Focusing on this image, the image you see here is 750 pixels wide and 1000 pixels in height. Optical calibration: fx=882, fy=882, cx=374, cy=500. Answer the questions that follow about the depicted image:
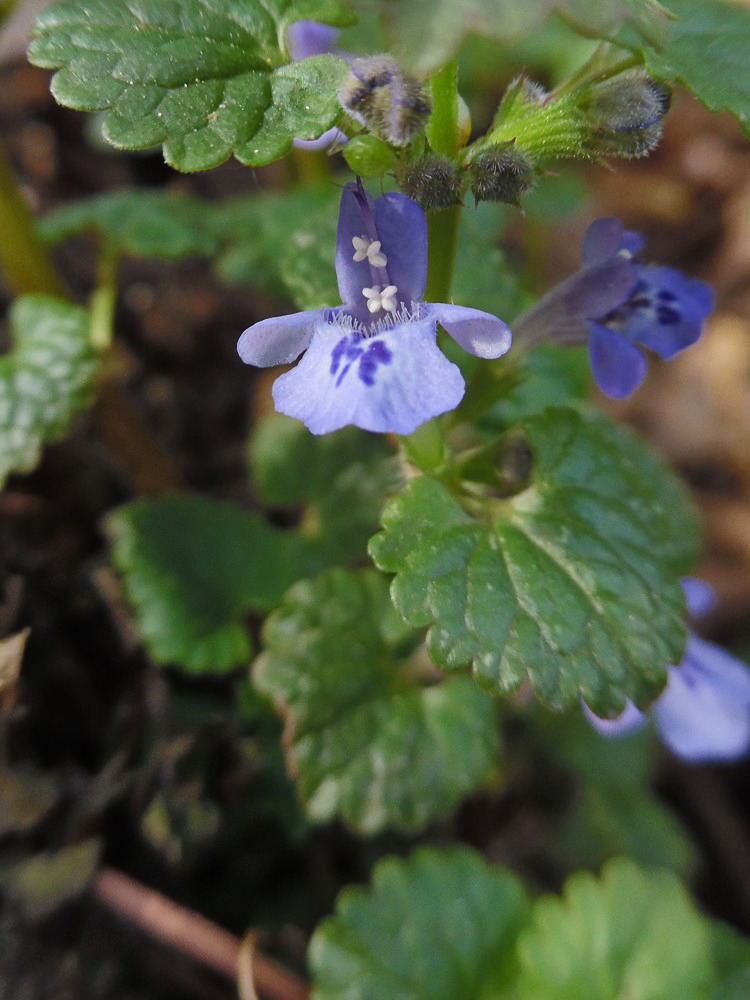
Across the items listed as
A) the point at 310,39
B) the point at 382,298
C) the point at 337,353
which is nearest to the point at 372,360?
the point at 337,353

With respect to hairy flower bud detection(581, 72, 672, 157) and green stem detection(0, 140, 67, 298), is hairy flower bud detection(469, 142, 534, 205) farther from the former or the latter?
green stem detection(0, 140, 67, 298)

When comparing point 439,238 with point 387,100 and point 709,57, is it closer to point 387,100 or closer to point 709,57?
point 387,100

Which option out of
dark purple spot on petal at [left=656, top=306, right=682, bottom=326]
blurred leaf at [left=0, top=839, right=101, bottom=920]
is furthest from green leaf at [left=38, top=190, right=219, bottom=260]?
blurred leaf at [left=0, top=839, right=101, bottom=920]

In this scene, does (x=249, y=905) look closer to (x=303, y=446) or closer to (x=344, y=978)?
(x=344, y=978)

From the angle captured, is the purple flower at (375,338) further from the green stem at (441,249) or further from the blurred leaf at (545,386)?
the blurred leaf at (545,386)

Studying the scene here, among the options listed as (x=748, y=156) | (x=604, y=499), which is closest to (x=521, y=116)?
(x=604, y=499)
